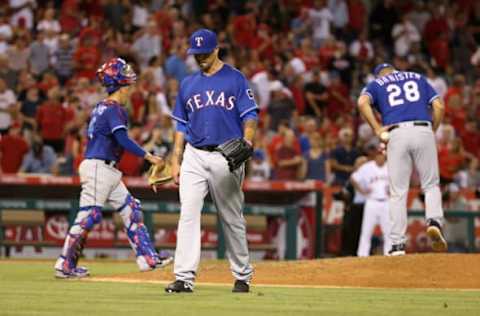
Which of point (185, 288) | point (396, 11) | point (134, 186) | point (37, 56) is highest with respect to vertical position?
point (396, 11)

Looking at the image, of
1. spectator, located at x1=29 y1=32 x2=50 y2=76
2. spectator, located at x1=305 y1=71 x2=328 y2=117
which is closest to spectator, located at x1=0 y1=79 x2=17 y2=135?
spectator, located at x1=29 y1=32 x2=50 y2=76

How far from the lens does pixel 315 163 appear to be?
910 inches

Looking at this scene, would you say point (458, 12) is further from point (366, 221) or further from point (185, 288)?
point (185, 288)

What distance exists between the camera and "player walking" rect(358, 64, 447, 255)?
14.7 m

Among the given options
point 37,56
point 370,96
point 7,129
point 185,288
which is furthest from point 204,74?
point 37,56

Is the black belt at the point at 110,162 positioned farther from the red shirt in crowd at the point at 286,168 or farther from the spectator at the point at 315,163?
the spectator at the point at 315,163

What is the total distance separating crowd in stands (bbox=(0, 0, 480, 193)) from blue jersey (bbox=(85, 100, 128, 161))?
23.1 ft

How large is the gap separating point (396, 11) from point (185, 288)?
20.4 m

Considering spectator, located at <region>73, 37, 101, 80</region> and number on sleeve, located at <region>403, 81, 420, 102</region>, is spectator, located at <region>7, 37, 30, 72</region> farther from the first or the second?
number on sleeve, located at <region>403, 81, 420, 102</region>

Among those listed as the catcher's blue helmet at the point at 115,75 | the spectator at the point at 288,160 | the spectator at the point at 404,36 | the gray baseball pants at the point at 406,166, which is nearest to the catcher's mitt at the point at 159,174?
the catcher's blue helmet at the point at 115,75

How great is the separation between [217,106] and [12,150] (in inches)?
457

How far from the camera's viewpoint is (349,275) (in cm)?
1359

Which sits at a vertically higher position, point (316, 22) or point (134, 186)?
point (316, 22)

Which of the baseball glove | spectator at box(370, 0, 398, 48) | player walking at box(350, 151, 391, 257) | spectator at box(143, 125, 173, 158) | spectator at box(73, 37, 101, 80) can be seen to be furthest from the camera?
spectator at box(370, 0, 398, 48)
